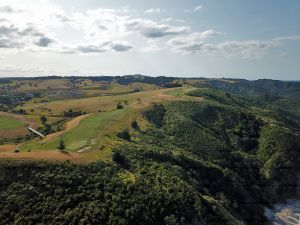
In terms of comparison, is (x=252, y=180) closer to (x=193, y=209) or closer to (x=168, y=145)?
(x=168, y=145)

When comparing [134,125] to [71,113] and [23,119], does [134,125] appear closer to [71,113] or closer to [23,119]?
[71,113]

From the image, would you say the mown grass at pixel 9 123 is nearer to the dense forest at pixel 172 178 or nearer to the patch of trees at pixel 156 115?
the dense forest at pixel 172 178

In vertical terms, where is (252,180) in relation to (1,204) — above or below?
below

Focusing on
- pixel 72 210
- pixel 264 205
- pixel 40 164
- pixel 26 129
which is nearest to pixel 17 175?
pixel 40 164

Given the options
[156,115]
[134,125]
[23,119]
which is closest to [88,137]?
[134,125]

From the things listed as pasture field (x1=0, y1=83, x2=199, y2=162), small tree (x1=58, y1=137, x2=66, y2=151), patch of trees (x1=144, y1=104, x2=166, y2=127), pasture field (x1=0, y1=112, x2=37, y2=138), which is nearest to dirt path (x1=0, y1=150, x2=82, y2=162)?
pasture field (x1=0, y1=83, x2=199, y2=162)

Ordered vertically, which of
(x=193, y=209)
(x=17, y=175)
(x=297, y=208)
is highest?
(x=17, y=175)
